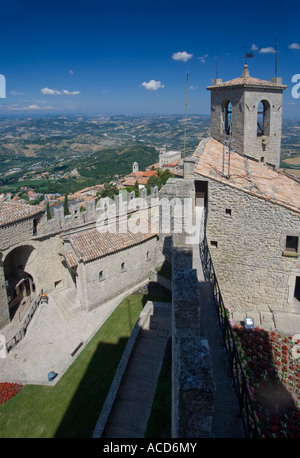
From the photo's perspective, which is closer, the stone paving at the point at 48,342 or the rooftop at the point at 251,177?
the rooftop at the point at 251,177

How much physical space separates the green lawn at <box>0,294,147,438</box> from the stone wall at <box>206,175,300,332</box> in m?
5.74

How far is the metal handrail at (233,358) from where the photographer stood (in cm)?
524

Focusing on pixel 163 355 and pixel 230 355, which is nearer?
pixel 230 355

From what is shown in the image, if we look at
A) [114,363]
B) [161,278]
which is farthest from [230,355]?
[161,278]

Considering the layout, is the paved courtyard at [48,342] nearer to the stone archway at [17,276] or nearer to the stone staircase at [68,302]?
the stone staircase at [68,302]

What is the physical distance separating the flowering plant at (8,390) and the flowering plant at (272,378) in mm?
9182

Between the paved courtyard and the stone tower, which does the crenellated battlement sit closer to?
the paved courtyard

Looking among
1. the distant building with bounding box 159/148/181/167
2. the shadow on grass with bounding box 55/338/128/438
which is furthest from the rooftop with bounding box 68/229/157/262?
the distant building with bounding box 159/148/181/167

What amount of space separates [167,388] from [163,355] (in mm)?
1682

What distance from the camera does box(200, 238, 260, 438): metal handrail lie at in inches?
206

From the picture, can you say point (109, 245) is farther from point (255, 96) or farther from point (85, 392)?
point (255, 96)

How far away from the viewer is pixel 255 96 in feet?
49.0

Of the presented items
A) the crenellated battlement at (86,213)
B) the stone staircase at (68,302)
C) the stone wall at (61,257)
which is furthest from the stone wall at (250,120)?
the stone staircase at (68,302)

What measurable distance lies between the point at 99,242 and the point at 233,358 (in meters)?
11.4
